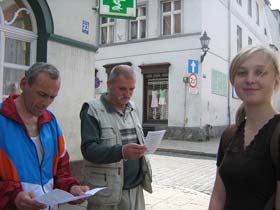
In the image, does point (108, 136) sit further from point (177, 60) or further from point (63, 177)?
point (177, 60)

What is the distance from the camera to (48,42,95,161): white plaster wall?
19.0 ft

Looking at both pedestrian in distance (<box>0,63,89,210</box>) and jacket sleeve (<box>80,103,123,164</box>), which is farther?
jacket sleeve (<box>80,103,123,164</box>)

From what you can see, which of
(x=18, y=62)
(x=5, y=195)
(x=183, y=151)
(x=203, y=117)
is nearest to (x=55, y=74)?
(x=5, y=195)

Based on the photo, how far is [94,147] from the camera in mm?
2605

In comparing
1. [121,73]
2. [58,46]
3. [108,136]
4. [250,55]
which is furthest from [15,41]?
[250,55]

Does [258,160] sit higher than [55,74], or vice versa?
[55,74]

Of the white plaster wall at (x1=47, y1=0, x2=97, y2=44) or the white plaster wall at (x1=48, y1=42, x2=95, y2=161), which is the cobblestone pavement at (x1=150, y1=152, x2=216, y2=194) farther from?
the white plaster wall at (x1=47, y1=0, x2=97, y2=44)

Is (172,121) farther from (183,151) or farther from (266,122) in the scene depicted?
(266,122)

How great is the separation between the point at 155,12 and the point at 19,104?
16.2 m

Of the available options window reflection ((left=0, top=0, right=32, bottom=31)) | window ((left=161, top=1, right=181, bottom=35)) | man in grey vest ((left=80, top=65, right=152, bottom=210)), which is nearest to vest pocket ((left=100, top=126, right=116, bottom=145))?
man in grey vest ((left=80, top=65, right=152, bottom=210))

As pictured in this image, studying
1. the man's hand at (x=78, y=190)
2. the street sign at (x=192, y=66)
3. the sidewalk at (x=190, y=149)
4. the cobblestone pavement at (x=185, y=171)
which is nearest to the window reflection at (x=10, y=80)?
the man's hand at (x=78, y=190)

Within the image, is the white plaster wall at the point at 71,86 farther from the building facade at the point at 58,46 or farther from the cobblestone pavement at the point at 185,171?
the cobblestone pavement at the point at 185,171

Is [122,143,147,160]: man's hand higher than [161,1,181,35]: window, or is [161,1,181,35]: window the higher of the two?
[161,1,181,35]: window

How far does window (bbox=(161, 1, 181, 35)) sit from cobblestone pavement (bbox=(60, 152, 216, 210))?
7.54m
